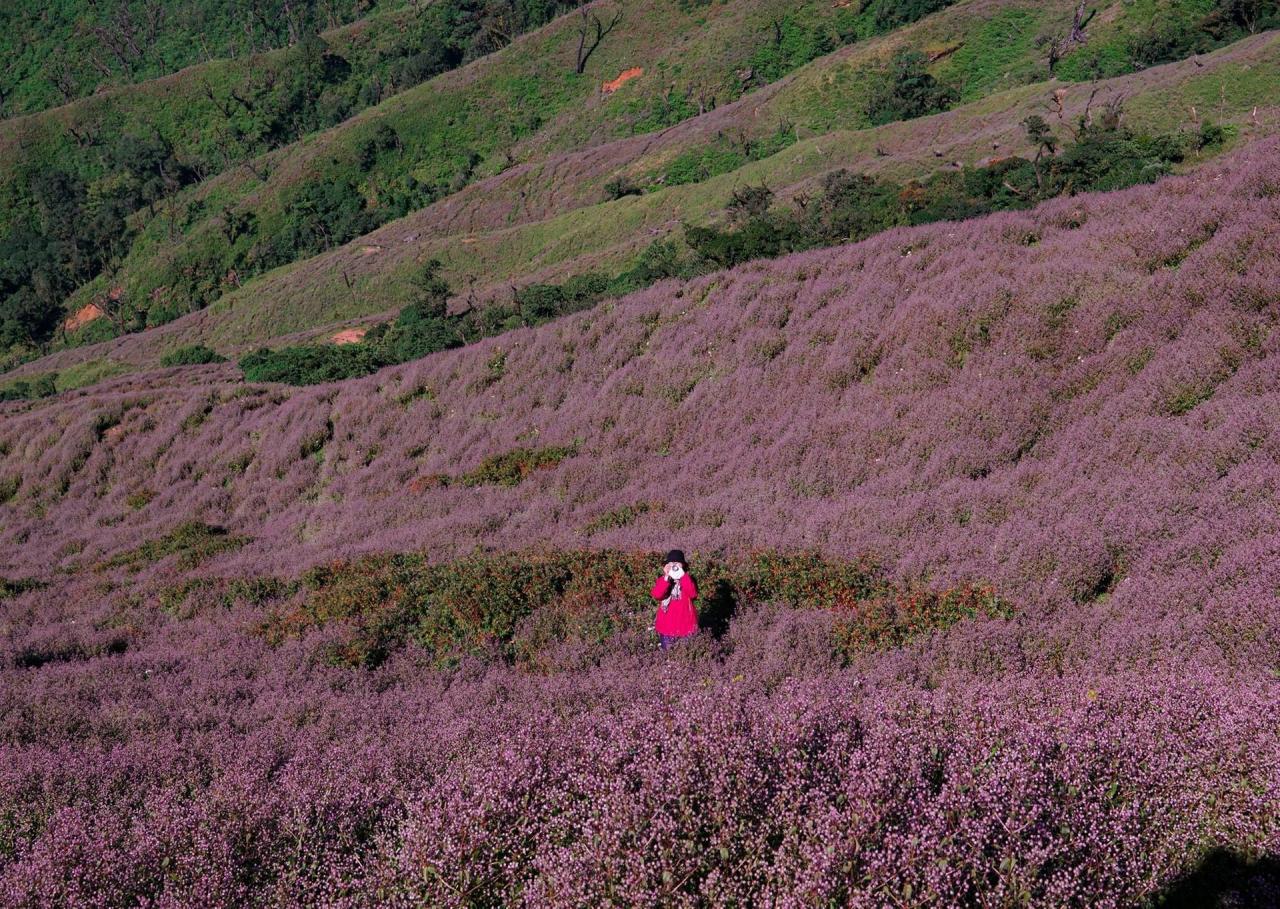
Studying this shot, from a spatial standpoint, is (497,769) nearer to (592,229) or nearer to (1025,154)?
(1025,154)

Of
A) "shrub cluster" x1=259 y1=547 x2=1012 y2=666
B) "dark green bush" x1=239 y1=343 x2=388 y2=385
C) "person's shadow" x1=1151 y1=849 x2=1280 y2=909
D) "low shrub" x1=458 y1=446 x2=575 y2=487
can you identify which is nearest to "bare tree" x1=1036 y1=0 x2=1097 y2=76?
"dark green bush" x1=239 y1=343 x2=388 y2=385

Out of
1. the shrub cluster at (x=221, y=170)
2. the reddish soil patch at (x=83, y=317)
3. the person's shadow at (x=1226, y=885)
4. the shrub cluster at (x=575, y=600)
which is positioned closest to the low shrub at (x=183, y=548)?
the shrub cluster at (x=575, y=600)

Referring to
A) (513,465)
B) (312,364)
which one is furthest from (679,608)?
(312,364)

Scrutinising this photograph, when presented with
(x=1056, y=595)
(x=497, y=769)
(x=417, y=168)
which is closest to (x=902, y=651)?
(x=1056, y=595)

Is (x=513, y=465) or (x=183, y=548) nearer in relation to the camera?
(x=513, y=465)

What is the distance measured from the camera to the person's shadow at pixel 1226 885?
3.03 meters

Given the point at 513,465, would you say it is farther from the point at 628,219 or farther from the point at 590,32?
the point at 590,32

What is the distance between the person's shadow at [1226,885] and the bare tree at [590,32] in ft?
476

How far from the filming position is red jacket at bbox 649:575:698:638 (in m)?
7.46

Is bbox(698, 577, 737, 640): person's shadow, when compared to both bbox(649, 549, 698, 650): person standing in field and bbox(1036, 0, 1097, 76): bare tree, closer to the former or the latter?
bbox(649, 549, 698, 650): person standing in field

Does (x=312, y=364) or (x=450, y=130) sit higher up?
(x=450, y=130)

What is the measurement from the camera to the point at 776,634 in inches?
286

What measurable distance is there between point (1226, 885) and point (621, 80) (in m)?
137

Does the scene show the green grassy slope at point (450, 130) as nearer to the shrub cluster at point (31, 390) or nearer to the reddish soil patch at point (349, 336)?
the shrub cluster at point (31, 390)
